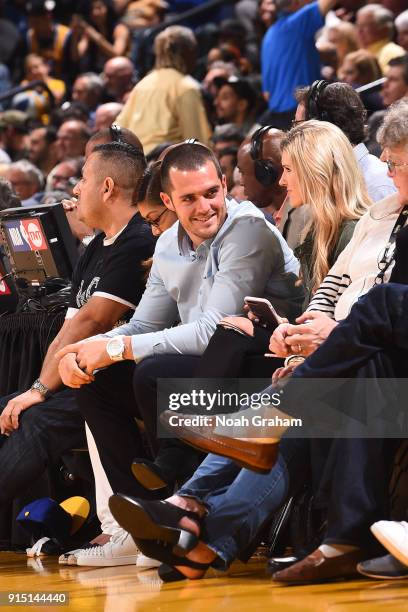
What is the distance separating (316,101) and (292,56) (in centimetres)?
347

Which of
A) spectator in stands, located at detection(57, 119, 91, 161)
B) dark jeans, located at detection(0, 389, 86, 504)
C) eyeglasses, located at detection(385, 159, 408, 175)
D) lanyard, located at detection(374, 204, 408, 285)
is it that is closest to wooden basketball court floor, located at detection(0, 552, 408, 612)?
dark jeans, located at detection(0, 389, 86, 504)

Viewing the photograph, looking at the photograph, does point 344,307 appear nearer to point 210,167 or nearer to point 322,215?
point 322,215

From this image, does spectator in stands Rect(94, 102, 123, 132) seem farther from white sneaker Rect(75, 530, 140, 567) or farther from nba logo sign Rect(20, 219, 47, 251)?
white sneaker Rect(75, 530, 140, 567)

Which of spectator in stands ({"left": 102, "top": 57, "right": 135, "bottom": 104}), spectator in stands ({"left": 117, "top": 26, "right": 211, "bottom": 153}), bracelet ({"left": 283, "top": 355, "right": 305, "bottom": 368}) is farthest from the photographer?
spectator in stands ({"left": 102, "top": 57, "right": 135, "bottom": 104})

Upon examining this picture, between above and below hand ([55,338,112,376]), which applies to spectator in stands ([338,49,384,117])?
above

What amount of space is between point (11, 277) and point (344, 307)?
6.51ft

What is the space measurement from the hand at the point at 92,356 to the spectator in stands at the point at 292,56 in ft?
13.3

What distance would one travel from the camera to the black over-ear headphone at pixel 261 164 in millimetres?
4652

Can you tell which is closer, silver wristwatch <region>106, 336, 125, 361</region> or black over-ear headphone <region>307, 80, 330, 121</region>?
silver wristwatch <region>106, 336, 125, 361</region>

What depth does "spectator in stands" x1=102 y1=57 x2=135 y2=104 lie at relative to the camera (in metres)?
9.88

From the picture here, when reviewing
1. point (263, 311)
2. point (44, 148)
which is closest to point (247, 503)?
point (263, 311)

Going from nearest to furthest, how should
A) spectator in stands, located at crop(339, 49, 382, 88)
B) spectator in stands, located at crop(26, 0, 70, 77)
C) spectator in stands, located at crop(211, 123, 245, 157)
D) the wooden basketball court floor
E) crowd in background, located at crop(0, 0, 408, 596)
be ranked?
the wooden basketball court floor → crowd in background, located at crop(0, 0, 408, 596) → spectator in stands, located at crop(211, 123, 245, 157) → spectator in stands, located at crop(339, 49, 382, 88) → spectator in stands, located at crop(26, 0, 70, 77)

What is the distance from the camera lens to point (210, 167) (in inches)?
151

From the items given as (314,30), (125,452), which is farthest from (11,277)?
(314,30)
